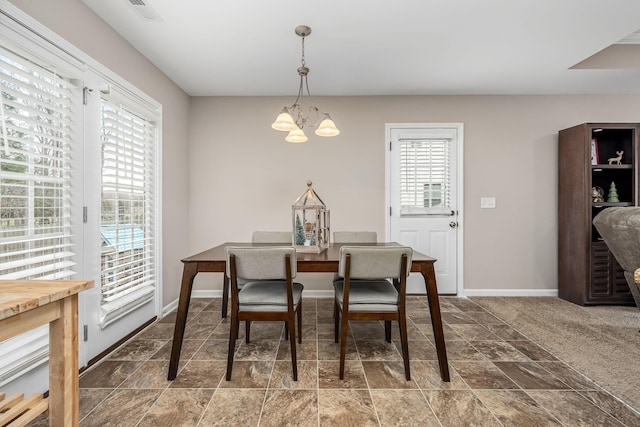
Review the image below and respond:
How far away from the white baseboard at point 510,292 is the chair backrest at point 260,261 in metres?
2.77

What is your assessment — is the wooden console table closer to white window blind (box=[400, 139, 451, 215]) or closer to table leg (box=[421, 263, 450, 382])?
table leg (box=[421, 263, 450, 382])

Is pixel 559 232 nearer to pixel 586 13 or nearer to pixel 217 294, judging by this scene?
pixel 586 13

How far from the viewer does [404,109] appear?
3549mm

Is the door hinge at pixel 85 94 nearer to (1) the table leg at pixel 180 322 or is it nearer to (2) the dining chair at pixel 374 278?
(1) the table leg at pixel 180 322

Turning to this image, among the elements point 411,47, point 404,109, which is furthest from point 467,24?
point 404,109

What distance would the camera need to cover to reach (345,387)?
5.72 feet

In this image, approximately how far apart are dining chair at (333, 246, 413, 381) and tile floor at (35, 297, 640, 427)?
209 mm

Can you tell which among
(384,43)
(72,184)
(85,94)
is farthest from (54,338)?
(384,43)

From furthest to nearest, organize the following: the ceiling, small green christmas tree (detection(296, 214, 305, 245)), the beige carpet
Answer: small green christmas tree (detection(296, 214, 305, 245)) → the ceiling → the beige carpet

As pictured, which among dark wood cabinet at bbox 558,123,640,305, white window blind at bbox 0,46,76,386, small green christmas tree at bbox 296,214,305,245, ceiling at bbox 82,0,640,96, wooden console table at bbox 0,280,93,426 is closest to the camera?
wooden console table at bbox 0,280,93,426

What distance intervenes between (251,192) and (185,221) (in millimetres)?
866

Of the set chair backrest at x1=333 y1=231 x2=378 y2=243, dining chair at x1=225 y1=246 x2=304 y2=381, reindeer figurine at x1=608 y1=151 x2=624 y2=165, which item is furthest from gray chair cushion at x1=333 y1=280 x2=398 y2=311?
reindeer figurine at x1=608 y1=151 x2=624 y2=165

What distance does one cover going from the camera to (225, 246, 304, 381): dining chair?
5.73ft

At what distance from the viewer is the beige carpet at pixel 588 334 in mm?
1848
